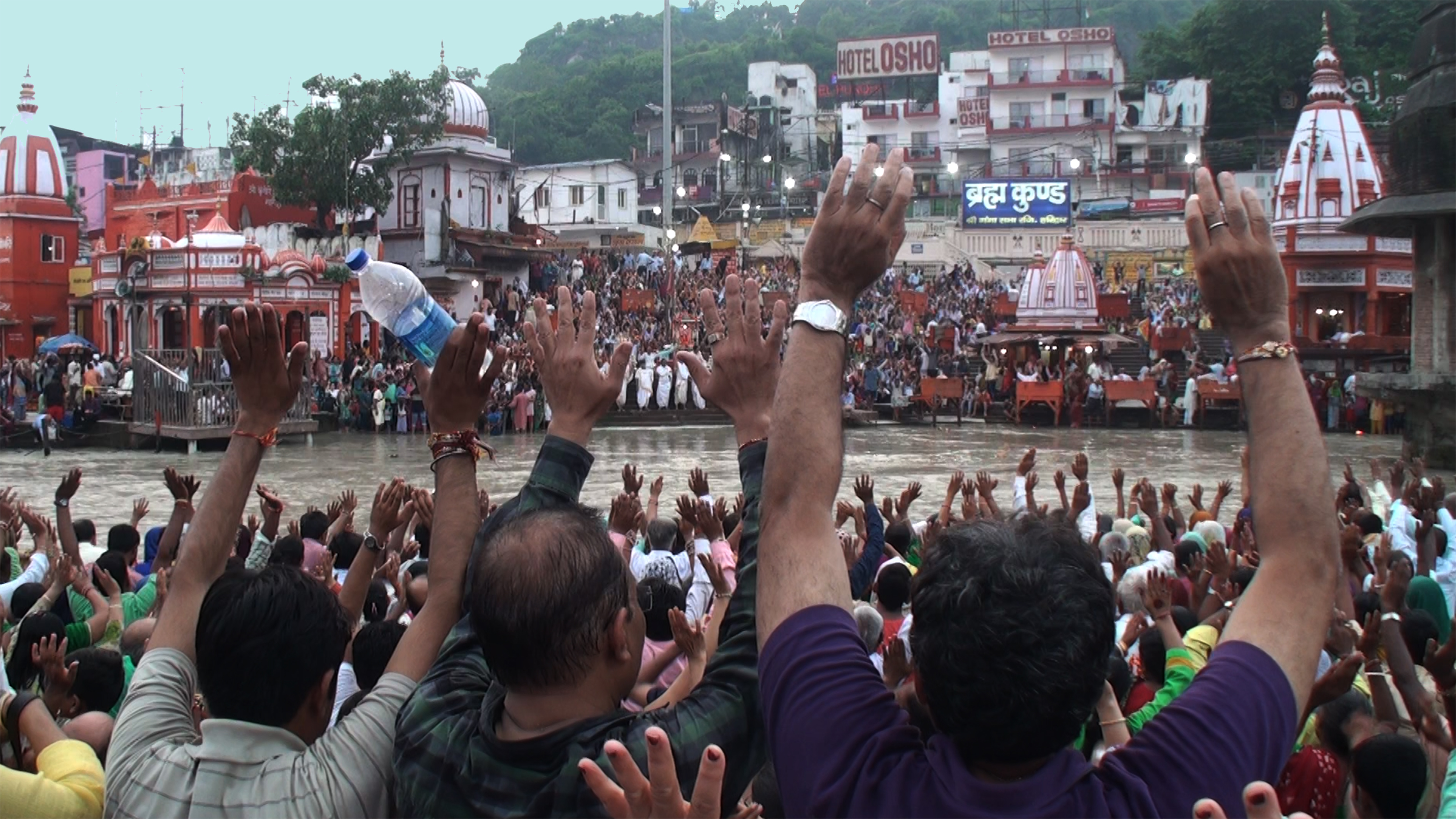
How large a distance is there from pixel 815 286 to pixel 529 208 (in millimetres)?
63870

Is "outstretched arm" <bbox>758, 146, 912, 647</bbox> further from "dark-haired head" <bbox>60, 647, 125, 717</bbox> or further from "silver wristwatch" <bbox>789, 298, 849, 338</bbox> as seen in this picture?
"dark-haired head" <bbox>60, 647, 125, 717</bbox>

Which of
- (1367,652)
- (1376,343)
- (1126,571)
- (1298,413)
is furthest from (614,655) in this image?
(1376,343)

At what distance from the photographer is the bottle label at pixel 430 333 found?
3.83 meters

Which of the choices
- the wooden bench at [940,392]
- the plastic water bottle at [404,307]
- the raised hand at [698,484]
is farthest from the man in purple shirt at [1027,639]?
the wooden bench at [940,392]

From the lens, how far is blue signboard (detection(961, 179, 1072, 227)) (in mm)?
47094

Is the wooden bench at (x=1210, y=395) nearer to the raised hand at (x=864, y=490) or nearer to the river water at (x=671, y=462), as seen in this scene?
the river water at (x=671, y=462)

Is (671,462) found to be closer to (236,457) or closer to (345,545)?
(345,545)

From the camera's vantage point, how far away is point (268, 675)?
229 centimetres

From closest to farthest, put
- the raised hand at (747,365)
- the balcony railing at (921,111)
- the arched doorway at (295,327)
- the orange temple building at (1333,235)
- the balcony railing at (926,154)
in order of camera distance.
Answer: the raised hand at (747,365) → the orange temple building at (1333,235) → the arched doorway at (295,327) → the balcony railing at (926,154) → the balcony railing at (921,111)

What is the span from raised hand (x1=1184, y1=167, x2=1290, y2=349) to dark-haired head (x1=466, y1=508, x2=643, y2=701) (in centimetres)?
109

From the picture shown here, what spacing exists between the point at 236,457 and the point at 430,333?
1.13 m

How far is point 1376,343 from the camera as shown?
3042 centimetres

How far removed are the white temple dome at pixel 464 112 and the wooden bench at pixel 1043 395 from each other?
22.1 metres

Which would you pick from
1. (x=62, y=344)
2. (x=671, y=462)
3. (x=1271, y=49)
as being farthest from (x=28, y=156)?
(x=1271, y=49)
